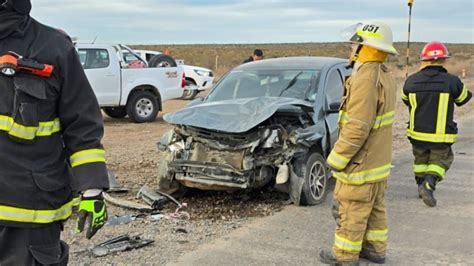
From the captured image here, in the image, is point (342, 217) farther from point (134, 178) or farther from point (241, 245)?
point (134, 178)

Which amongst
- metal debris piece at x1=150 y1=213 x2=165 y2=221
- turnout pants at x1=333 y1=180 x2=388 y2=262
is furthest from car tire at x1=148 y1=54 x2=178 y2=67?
turnout pants at x1=333 y1=180 x2=388 y2=262

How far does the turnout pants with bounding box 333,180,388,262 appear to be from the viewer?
453 centimetres

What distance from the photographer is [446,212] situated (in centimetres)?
645

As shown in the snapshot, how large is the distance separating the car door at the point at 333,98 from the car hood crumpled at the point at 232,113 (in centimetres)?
38

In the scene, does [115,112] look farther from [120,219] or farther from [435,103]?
[435,103]

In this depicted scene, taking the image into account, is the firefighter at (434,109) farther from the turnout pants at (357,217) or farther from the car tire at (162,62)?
the car tire at (162,62)

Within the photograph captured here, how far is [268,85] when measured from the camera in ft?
23.9

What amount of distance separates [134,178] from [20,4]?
5366mm

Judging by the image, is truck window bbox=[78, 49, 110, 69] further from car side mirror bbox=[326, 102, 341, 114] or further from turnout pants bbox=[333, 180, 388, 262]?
turnout pants bbox=[333, 180, 388, 262]

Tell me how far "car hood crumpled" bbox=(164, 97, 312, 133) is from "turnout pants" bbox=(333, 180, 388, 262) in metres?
1.63

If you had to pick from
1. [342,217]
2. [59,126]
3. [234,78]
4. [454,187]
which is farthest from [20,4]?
[454,187]

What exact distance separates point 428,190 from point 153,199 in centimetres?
318

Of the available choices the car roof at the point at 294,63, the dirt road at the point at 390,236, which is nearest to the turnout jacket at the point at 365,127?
the dirt road at the point at 390,236

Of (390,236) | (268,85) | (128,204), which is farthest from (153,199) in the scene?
(390,236)
